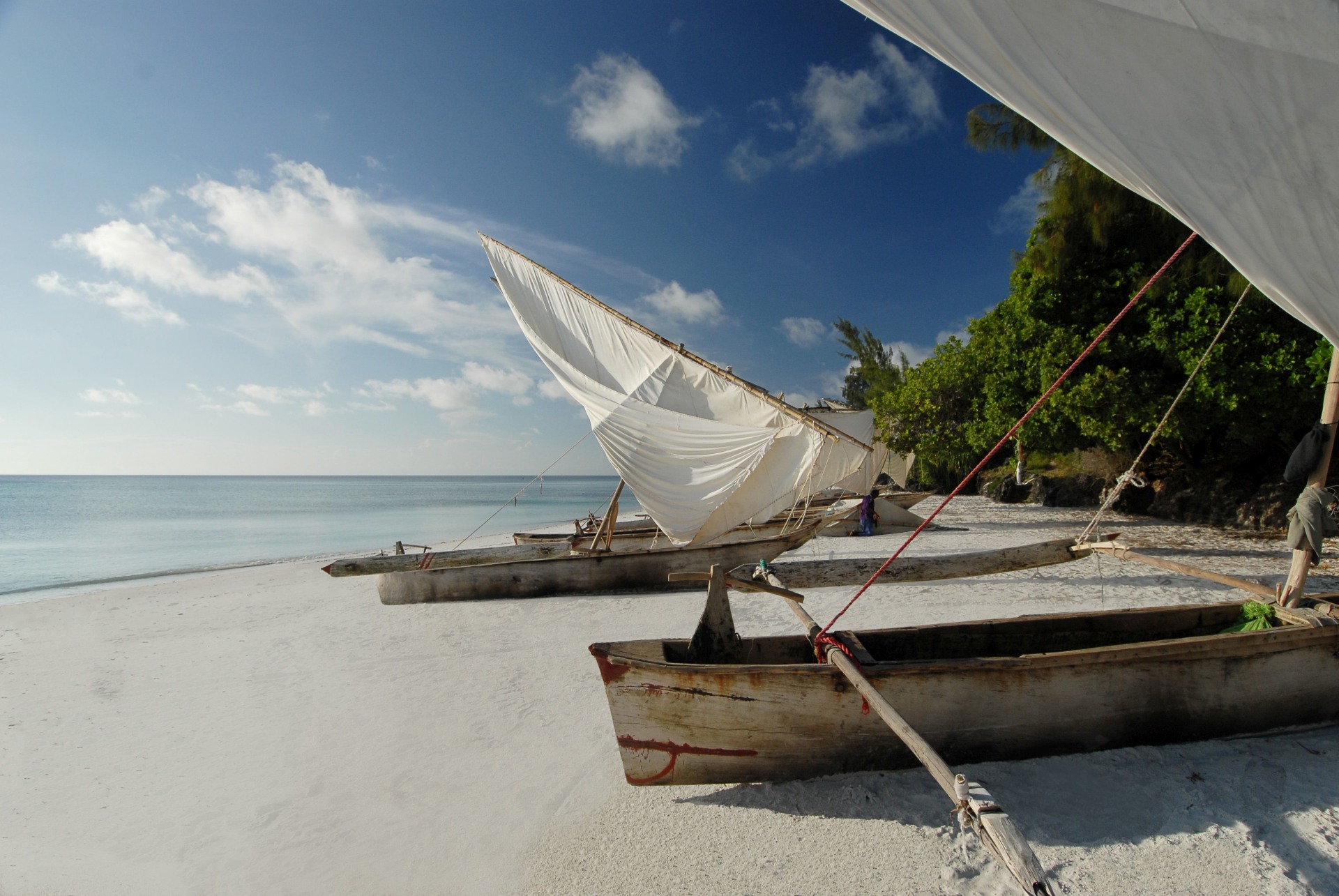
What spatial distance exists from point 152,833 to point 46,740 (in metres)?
2.40

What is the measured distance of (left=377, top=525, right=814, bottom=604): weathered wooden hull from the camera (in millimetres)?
9352

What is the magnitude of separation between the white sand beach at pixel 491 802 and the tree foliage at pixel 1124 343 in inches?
350

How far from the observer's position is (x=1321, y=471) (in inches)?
159

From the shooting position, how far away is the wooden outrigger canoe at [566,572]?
9.35m

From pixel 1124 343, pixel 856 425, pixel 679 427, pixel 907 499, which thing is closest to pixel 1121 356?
pixel 1124 343

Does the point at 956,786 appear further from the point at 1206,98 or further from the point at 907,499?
the point at 907,499

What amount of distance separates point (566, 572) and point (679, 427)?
2894mm

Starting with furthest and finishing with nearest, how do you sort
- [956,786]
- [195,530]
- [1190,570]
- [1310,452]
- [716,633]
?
[195,530] < [1190,570] < [716,633] < [1310,452] < [956,786]

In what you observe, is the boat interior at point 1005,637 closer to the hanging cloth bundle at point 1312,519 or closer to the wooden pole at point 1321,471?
the wooden pole at point 1321,471

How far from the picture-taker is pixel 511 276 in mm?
12359

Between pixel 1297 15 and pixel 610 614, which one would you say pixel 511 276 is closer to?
pixel 610 614

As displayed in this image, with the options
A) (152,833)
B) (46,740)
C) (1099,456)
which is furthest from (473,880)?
(1099,456)

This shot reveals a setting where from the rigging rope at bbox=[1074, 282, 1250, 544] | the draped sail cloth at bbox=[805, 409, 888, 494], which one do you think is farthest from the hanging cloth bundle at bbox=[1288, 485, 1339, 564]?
the draped sail cloth at bbox=[805, 409, 888, 494]

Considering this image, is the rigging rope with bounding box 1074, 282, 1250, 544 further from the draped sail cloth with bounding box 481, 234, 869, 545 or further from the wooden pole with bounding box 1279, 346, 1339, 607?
the draped sail cloth with bounding box 481, 234, 869, 545
